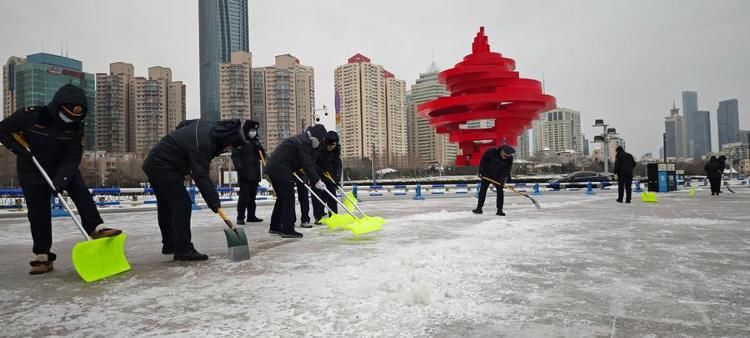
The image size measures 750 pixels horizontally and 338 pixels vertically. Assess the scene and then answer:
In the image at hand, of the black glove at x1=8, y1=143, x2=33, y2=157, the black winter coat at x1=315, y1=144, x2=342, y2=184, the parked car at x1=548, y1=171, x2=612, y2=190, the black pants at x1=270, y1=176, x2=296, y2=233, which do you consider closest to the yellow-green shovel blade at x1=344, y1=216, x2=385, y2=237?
the black pants at x1=270, y1=176, x2=296, y2=233

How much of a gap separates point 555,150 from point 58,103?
12417 cm

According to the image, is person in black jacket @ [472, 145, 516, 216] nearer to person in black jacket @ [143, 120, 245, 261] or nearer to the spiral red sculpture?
person in black jacket @ [143, 120, 245, 261]

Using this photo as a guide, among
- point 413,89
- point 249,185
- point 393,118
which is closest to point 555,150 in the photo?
point 413,89

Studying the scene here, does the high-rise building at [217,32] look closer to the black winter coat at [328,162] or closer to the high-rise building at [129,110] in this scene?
the high-rise building at [129,110]

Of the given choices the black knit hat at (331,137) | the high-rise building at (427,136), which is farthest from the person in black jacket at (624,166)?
the high-rise building at (427,136)

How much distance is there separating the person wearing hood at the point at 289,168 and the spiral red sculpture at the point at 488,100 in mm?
22175

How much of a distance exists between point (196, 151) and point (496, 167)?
6.58m

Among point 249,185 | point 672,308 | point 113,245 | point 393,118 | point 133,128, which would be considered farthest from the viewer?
point 393,118

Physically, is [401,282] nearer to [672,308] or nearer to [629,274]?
[672,308]

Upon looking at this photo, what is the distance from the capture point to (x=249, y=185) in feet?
28.9

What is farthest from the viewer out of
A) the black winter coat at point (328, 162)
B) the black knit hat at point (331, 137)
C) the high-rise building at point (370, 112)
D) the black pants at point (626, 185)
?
the high-rise building at point (370, 112)

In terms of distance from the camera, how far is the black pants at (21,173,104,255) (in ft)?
13.3

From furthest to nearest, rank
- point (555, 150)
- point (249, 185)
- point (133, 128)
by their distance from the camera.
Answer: point (555, 150)
point (133, 128)
point (249, 185)

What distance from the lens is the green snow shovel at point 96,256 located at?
3.54 metres
